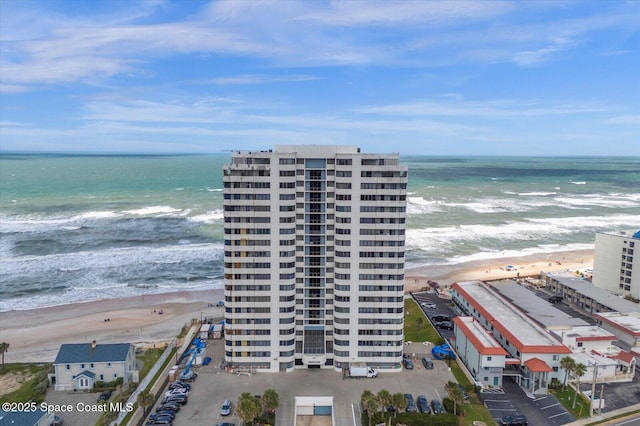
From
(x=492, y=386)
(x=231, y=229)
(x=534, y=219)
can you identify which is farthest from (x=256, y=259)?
(x=534, y=219)

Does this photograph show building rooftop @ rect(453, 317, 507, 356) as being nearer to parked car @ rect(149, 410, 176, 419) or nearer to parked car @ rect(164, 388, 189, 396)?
parked car @ rect(164, 388, 189, 396)

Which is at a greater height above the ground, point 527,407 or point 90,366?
point 90,366

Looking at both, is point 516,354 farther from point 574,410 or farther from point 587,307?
point 587,307

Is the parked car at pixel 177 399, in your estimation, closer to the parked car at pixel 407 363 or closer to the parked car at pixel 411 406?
the parked car at pixel 411 406

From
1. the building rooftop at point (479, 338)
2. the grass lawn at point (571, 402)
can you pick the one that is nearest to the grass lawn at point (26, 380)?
the building rooftop at point (479, 338)

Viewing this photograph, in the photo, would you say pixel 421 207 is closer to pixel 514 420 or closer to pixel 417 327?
pixel 417 327

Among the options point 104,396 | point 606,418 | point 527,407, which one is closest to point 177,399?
point 104,396
